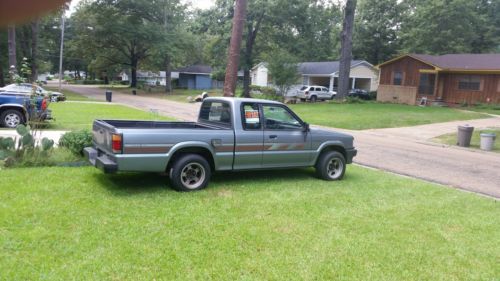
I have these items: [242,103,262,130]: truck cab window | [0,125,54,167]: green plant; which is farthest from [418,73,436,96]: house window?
[0,125,54,167]: green plant

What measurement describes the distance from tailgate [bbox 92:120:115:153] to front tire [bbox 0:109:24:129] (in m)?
7.69

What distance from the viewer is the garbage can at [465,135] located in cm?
1596

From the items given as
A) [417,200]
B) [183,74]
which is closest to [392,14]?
[183,74]

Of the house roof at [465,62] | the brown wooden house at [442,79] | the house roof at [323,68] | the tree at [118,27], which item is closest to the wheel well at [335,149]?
the brown wooden house at [442,79]

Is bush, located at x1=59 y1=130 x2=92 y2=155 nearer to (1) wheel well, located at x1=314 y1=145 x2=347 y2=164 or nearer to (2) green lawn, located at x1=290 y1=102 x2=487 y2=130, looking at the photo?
(1) wheel well, located at x1=314 y1=145 x2=347 y2=164

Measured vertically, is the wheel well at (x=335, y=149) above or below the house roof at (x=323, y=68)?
below

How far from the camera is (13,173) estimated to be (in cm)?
708

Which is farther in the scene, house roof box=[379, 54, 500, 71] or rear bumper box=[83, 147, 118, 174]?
house roof box=[379, 54, 500, 71]

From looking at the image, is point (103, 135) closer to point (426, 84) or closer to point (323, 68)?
point (426, 84)

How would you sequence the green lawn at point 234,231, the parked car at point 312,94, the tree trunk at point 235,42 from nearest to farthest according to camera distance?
the green lawn at point 234,231 → the tree trunk at point 235,42 → the parked car at point 312,94

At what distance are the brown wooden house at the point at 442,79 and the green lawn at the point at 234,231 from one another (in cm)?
2841

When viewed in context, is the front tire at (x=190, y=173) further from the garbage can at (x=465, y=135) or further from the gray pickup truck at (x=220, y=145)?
the garbage can at (x=465, y=135)

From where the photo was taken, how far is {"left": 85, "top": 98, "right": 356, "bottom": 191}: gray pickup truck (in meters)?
6.28

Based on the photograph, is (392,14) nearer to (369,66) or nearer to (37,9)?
(369,66)
